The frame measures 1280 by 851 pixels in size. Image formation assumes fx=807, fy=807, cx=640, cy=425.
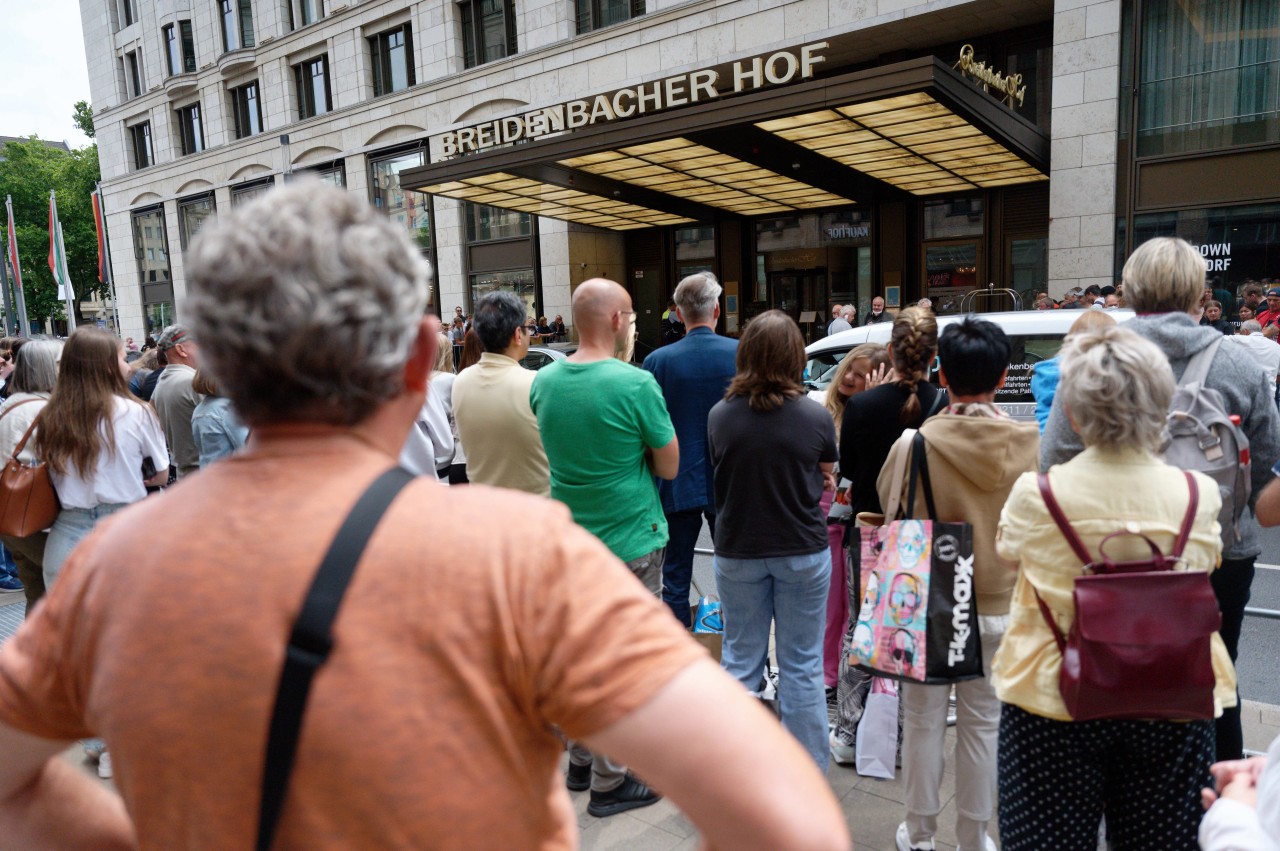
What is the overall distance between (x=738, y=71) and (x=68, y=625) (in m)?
14.4

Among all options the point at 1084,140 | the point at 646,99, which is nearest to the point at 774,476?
the point at 646,99

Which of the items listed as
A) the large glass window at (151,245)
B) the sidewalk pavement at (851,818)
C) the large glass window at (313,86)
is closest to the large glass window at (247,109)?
the large glass window at (313,86)

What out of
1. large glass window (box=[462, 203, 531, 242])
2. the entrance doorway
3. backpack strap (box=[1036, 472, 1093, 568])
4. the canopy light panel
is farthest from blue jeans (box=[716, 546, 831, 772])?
large glass window (box=[462, 203, 531, 242])

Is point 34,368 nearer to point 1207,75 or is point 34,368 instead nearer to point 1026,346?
point 1026,346

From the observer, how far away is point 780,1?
18062mm

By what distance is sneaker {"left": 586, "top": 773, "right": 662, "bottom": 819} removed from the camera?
3.28 metres

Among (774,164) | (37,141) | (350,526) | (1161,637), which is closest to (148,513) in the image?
(350,526)

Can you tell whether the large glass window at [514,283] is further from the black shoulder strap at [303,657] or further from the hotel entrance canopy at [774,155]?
the black shoulder strap at [303,657]

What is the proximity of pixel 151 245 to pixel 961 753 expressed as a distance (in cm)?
4127

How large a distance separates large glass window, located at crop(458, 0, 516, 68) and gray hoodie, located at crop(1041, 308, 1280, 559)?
23420 mm

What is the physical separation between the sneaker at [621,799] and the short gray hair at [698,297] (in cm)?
233

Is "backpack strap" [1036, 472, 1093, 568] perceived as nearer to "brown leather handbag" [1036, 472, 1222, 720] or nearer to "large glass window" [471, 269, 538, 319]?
"brown leather handbag" [1036, 472, 1222, 720]

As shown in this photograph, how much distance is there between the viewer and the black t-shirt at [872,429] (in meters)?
3.52

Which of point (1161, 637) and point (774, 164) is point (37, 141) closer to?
point (774, 164)
